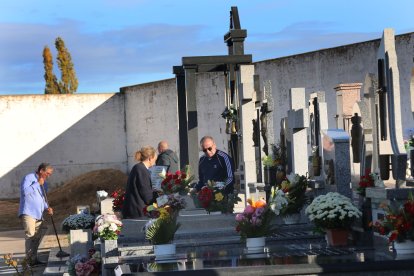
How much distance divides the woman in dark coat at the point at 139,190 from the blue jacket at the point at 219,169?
77 centimetres

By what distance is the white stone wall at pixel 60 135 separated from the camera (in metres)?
28.6

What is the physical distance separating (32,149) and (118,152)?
2782mm

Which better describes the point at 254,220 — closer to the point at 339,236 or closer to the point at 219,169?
the point at 339,236

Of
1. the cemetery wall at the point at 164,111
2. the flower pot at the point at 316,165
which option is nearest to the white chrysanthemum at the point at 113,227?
the flower pot at the point at 316,165

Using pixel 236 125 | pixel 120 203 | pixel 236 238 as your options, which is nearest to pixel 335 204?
pixel 236 238

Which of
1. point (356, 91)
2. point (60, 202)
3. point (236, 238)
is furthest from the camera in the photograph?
point (60, 202)

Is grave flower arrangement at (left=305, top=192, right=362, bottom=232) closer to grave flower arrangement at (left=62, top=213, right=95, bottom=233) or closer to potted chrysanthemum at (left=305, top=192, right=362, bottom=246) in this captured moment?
potted chrysanthemum at (left=305, top=192, right=362, bottom=246)

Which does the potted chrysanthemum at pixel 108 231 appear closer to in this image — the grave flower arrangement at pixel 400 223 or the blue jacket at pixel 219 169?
the blue jacket at pixel 219 169

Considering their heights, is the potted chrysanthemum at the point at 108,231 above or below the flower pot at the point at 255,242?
above

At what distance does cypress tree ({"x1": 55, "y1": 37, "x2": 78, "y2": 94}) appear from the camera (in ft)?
144

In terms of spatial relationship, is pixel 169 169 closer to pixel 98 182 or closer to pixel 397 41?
pixel 397 41

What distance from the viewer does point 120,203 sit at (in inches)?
520

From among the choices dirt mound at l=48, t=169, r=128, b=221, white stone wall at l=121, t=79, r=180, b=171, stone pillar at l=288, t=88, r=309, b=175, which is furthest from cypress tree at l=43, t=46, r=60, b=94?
stone pillar at l=288, t=88, r=309, b=175

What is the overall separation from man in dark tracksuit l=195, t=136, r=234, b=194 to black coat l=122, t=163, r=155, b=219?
0.82 metres
